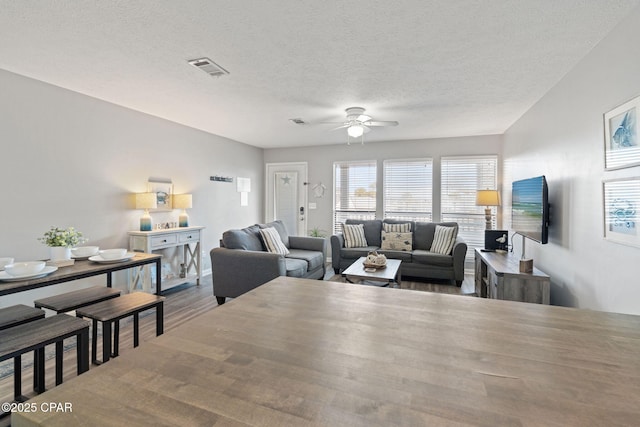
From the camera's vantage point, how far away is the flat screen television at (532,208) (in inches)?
113

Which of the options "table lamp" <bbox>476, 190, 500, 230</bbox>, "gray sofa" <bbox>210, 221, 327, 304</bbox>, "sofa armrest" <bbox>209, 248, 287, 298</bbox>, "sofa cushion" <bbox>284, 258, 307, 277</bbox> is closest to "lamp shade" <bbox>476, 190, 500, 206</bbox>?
"table lamp" <bbox>476, 190, 500, 230</bbox>

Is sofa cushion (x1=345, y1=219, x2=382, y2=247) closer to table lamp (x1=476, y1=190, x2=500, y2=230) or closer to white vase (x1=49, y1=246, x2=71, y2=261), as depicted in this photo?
table lamp (x1=476, y1=190, x2=500, y2=230)

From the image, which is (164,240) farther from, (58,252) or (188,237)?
(58,252)

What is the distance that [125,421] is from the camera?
1.68 ft

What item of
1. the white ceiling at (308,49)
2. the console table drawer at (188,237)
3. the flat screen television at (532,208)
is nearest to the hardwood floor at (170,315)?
the console table drawer at (188,237)

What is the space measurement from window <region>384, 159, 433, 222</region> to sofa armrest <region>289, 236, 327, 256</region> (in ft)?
5.69

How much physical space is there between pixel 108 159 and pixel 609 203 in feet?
15.8

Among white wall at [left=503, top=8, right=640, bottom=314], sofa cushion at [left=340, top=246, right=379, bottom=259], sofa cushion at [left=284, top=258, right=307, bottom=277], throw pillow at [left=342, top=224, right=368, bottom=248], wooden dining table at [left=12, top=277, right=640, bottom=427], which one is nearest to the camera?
wooden dining table at [left=12, top=277, right=640, bottom=427]

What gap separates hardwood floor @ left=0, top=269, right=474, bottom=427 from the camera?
2139 millimetres

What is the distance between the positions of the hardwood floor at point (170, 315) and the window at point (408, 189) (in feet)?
4.77

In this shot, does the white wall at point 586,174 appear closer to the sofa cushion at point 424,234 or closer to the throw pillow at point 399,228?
the sofa cushion at point 424,234

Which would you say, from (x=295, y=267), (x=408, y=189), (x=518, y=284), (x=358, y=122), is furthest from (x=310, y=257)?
(x=408, y=189)

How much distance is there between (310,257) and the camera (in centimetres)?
434

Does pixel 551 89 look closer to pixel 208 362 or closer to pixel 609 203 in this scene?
pixel 609 203
